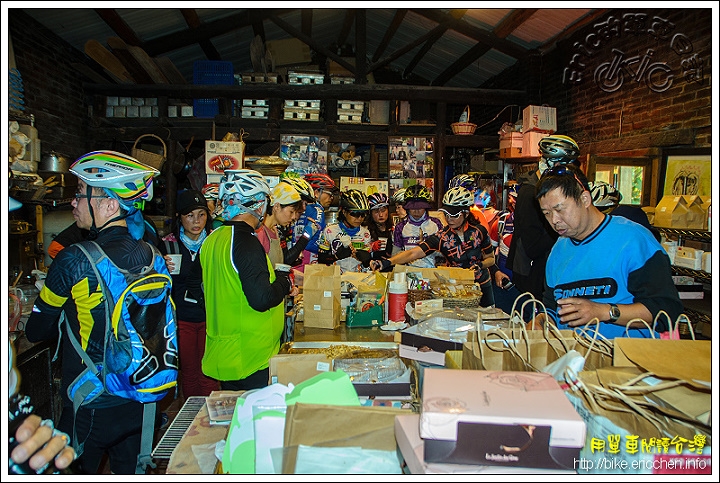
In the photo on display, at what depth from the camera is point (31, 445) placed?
49.3 inches

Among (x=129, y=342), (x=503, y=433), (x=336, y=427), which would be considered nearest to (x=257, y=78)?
(x=129, y=342)

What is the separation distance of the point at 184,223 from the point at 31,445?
10.1 ft

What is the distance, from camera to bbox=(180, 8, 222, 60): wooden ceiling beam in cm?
713

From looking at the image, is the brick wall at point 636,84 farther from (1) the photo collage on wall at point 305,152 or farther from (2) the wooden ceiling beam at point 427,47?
(1) the photo collage on wall at point 305,152

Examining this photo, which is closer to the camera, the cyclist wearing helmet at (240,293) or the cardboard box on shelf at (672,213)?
the cyclist wearing helmet at (240,293)

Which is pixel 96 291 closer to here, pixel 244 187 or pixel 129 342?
pixel 129 342

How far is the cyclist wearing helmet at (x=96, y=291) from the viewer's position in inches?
81.4

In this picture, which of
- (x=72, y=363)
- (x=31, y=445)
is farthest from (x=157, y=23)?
(x=31, y=445)

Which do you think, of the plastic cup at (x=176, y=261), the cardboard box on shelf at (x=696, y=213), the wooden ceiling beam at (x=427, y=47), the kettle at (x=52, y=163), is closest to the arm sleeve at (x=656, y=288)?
the cardboard box on shelf at (x=696, y=213)

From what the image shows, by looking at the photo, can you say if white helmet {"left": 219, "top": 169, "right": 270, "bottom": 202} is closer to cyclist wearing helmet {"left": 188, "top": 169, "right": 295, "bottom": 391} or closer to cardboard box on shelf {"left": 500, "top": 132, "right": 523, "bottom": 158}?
cyclist wearing helmet {"left": 188, "top": 169, "right": 295, "bottom": 391}

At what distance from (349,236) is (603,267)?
3306mm

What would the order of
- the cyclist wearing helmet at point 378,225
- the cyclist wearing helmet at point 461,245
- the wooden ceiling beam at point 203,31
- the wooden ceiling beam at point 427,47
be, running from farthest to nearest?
the wooden ceiling beam at point 203,31 < the wooden ceiling beam at point 427,47 < the cyclist wearing helmet at point 378,225 < the cyclist wearing helmet at point 461,245

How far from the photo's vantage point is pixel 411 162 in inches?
346

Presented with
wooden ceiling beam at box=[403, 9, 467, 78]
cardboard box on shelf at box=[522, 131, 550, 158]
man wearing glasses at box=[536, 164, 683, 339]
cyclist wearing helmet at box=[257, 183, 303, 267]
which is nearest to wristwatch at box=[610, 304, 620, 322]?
man wearing glasses at box=[536, 164, 683, 339]
